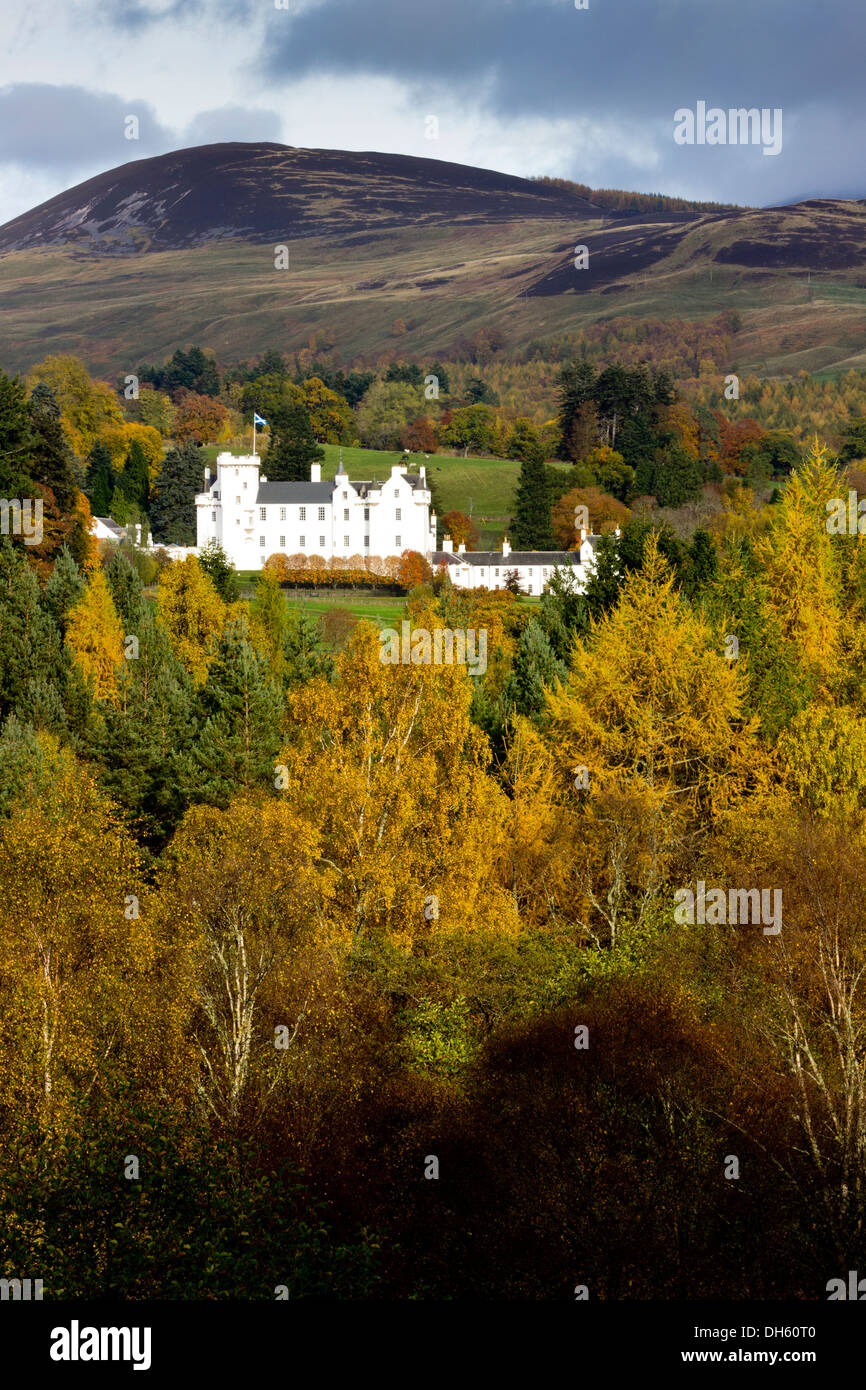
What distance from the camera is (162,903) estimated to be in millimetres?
36469

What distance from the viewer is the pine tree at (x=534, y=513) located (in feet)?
433

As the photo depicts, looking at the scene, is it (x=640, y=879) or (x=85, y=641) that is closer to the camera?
(x=640, y=879)

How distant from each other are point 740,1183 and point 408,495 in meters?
113

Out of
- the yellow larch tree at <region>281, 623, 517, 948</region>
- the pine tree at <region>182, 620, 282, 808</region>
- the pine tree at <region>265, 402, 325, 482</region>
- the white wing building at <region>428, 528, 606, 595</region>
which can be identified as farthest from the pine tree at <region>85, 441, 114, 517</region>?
the yellow larch tree at <region>281, 623, 517, 948</region>

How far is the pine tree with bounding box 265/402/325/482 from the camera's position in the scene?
148000 mm

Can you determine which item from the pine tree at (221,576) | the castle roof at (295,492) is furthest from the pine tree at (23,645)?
the castle roof at (295,492)

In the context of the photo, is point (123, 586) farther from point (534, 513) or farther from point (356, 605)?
point (534, 513)

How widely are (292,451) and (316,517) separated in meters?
15.6

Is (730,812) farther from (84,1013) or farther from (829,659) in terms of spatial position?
(84,1013)

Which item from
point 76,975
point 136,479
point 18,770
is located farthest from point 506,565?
point 76,975

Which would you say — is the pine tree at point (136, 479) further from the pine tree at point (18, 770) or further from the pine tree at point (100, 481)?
the pine tree at point (18, 770)

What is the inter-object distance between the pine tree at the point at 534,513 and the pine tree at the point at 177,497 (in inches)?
1189

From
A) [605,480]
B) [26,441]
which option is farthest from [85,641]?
[605,480]

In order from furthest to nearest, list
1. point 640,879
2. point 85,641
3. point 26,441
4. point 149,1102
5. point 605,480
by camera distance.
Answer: point 605,480 < point 26,441 < point 85,641 < point 640,879 < point 149,1102
